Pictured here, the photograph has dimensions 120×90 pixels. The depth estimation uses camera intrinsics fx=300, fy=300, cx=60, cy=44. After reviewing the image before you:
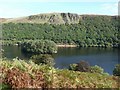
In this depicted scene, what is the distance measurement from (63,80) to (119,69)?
1940 inches

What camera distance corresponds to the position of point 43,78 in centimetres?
678

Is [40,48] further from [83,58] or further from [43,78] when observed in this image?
[43,78]

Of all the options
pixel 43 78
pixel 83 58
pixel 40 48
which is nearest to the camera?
pixel 43 78

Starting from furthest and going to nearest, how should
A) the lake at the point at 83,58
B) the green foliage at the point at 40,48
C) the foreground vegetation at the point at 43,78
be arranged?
1. the green foliage at the point at 40,48
2. the lake at the point at 83,58
3. the foreground vegetation at the point at 43,78

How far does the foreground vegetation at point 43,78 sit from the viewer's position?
6613 mm

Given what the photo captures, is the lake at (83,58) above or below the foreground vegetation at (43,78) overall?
below

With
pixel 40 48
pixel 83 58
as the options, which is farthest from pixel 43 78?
pixel 40 48

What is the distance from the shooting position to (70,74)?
23.9ft

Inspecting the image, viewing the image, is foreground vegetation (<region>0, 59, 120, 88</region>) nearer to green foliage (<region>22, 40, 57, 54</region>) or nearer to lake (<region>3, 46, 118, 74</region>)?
lake (<region>3, 46, 118, 74</region>)

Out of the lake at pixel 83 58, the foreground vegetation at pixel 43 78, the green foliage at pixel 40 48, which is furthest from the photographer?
the green foliage at pixel 40 48

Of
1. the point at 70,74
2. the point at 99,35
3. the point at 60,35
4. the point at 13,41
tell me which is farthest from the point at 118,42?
the point at 70,74

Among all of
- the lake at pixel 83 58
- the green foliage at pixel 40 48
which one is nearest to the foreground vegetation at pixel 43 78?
the lake at pixel 83 58

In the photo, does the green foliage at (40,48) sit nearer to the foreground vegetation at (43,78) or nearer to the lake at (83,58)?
the lake at (83,58)

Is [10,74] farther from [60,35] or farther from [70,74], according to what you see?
[60,35]
